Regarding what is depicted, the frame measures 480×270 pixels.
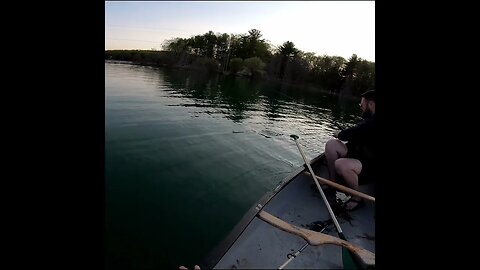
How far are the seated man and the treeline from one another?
4943cm

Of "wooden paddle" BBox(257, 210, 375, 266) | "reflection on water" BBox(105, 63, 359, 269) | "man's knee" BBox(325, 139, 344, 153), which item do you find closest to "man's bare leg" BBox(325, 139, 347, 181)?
"man's knee" BBox(325, 139, 344, 153)

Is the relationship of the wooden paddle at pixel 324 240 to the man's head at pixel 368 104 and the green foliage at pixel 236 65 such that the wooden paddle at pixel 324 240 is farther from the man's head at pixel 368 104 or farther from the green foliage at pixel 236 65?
the green foliage at pixel 236 65

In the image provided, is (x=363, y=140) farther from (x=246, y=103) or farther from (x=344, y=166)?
(x=246, y=103)

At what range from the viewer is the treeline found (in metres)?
59.8

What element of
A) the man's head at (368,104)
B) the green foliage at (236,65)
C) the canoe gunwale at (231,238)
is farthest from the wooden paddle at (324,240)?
→ the green foliage at (236,65)

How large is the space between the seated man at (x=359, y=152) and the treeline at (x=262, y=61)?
49431 millimetres

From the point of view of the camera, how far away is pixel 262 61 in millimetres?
80812

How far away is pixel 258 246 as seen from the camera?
3.64 metres

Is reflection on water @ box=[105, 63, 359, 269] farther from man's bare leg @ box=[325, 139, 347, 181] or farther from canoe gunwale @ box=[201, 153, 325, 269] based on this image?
man's bare leg @ box=[325, 139, 347, 181]

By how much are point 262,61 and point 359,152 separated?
7926cm

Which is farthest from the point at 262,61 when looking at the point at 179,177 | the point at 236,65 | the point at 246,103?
the point at 179,177
